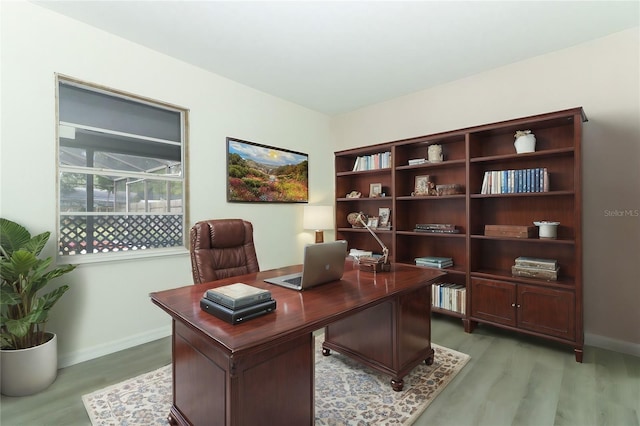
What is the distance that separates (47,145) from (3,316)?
1.20 meters

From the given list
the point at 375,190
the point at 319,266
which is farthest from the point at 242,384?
the point at 375,190

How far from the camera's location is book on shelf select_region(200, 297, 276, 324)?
47.5 inches

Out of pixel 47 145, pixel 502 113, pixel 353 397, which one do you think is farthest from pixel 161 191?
pixel 502 113

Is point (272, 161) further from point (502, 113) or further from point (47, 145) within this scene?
point (502, 113)

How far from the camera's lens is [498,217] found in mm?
3062

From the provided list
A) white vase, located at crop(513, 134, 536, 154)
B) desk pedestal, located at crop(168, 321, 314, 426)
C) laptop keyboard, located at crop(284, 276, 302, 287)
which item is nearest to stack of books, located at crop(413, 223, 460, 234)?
white vase, located at crop(513, 134, 536, 154)

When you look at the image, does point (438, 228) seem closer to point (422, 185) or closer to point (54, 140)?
point (422, 185)

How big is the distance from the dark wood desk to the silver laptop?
5 centimetres

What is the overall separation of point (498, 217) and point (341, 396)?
2343mm

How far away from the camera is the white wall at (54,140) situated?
2098mm

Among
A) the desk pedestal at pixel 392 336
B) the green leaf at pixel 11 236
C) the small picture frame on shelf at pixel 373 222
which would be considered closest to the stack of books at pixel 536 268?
the desk pedestal at pixel 392 336

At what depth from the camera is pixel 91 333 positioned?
2396 mm

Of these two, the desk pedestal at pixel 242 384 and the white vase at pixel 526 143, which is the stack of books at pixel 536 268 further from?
the desk pedestal at pixel 242 384

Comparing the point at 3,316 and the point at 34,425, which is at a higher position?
the point at 3,316
